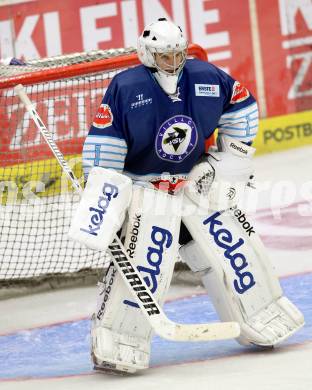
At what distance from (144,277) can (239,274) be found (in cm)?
40

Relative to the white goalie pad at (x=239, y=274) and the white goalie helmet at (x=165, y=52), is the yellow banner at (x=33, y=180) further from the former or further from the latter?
the white goalie helmet at (x=165, y=52)

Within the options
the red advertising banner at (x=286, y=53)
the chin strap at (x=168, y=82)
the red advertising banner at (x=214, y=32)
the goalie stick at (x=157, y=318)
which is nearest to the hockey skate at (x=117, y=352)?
the goalie stick at (x=157, y=318)

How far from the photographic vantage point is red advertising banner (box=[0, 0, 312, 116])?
8.20 m

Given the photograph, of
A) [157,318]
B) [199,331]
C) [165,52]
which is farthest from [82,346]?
[165,52]

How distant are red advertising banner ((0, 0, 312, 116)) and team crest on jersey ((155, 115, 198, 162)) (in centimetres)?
382

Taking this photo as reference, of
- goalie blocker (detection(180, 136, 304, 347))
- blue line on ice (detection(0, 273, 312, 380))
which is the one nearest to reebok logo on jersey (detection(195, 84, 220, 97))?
goalie blocker (detection(180, 136, 304, 347))

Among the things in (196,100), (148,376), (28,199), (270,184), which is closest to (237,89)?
(196,100)

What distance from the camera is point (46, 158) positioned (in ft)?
23.3

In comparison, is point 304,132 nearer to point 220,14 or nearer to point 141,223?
point 220,14

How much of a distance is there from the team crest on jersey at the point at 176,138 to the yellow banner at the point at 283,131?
4.27 m

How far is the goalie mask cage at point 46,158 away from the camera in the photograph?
19.7 ft

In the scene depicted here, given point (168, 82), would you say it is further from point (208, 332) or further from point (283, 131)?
point (283, 131)

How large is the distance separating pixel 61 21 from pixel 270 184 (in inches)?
70.0

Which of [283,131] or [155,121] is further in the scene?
[283,131]
